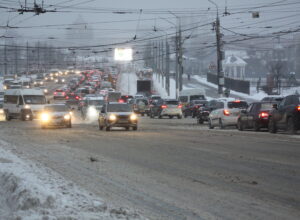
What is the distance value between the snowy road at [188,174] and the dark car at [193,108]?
99.6ft

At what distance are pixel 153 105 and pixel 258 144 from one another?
36809 mm

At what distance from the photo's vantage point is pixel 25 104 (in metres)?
53.6

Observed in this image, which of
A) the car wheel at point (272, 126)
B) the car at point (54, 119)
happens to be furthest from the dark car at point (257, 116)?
the car at point (54, 119)

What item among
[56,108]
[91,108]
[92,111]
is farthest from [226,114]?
[91,108]

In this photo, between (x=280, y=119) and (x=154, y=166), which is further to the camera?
(x=280, y=119)

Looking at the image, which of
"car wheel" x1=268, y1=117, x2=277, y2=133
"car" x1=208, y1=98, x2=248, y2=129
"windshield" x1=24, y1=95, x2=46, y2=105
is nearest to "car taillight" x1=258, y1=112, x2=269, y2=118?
"car wheel" x1=268, y1=117, x2=277, y2=133

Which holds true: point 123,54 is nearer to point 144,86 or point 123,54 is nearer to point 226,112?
point 144,86

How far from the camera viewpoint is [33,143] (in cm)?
2673

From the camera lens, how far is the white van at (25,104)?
176 ft

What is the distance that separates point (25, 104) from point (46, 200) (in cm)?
4417

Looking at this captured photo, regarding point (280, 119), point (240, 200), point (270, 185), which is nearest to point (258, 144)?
point (280, 119)

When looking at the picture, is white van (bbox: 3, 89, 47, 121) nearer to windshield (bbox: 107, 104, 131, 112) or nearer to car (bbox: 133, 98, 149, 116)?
car (bbox: 133, 98, 149, 116)

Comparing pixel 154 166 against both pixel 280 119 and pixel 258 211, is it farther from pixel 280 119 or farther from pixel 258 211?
pixel 280 119

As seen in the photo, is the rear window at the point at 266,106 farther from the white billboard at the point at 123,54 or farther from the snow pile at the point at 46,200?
the white billboard at the point at 123,54
